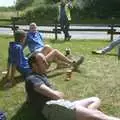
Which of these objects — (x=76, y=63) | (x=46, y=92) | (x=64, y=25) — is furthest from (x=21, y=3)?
(x=46, y=92)

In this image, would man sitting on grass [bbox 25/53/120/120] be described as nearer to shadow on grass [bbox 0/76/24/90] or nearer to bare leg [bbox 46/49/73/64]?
shadow on grass [bbox 0/76/24/90]

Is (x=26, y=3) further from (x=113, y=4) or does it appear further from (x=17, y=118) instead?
(x=17, y=118)

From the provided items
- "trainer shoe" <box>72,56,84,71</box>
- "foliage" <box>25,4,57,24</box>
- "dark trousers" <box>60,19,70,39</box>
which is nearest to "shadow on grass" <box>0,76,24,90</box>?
"trainer shoe" <box>72,56,84,71</box>

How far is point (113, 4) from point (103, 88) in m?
34.3

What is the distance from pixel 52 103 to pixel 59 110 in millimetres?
168

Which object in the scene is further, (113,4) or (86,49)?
(113,4)

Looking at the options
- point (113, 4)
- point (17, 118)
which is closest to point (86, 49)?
point (17, 118)

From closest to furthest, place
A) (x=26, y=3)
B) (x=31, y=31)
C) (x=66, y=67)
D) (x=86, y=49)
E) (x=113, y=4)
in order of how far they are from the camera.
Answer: (x=66, y=67) → (x=31, y=31) → (x=86, y=49) → (x=113, y=4) → (x=26, y=3)

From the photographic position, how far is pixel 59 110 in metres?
7.41

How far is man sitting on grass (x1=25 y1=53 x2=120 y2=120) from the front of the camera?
7.13m

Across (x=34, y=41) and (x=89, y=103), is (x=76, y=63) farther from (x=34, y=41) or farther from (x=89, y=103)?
(x=89, y=103)

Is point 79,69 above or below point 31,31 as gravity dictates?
below

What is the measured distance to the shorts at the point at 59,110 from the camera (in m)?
7.25

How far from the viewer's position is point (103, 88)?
10.3 metres
